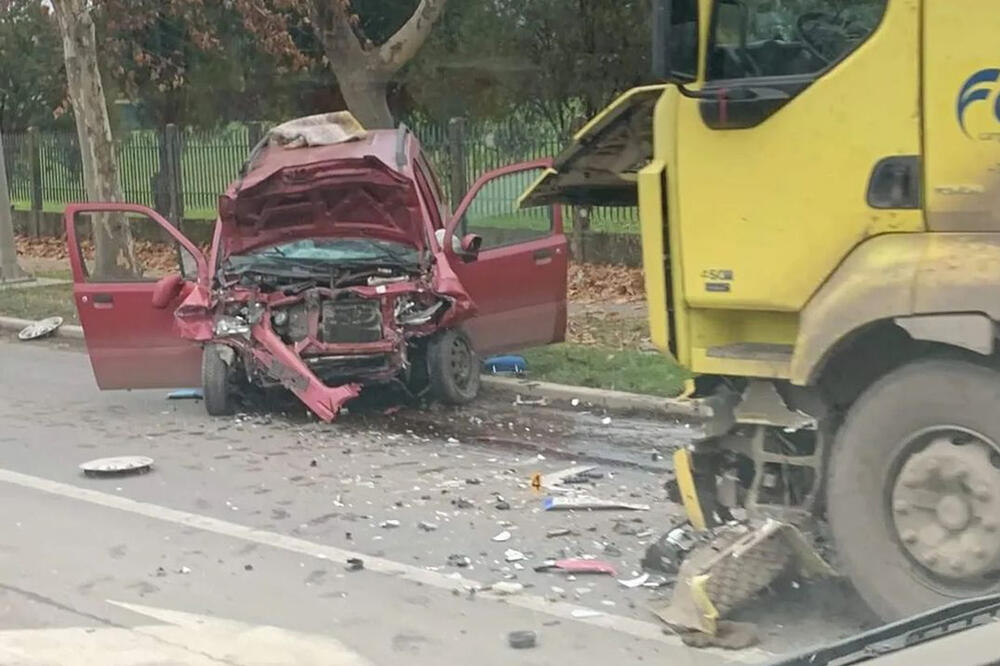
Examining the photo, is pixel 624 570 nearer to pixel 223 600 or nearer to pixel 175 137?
pixel 223 600

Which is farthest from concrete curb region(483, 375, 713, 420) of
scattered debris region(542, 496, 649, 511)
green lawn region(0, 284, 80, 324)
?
green lawn region(0, 284, 80, 324)

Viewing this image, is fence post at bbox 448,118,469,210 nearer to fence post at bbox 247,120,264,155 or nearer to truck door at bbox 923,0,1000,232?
fence post at bbox 247,120,264,155

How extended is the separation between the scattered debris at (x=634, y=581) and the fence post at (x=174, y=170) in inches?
689

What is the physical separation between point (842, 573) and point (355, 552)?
2.50 meters

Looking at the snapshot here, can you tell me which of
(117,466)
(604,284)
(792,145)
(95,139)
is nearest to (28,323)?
(95,139)

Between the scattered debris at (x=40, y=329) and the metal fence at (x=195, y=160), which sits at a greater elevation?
the metal fence at (x=195, y=160)

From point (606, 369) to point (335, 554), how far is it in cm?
473

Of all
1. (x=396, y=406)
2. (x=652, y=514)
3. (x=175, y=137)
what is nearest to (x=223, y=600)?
(x=652, y=514)

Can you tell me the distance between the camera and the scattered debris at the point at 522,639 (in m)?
5.45

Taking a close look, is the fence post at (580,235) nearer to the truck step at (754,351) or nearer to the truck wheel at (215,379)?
the truck wheel at (215,379)

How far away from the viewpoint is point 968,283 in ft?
16.0

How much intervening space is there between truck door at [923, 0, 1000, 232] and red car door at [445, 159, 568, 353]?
5773 mm

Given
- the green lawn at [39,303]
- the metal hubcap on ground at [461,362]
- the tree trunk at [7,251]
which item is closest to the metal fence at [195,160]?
the tree trunk at [7,251]

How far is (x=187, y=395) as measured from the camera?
11.3 meters
